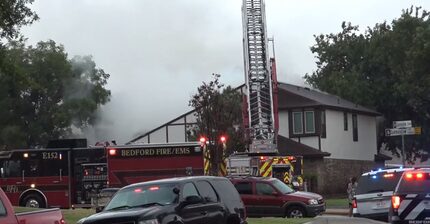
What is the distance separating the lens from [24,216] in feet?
31.0

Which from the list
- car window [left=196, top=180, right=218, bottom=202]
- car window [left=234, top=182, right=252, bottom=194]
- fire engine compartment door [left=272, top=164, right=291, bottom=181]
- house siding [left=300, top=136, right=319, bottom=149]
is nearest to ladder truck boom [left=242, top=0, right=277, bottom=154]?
fire engine compartment door [left=272, top=164, right=291, bottom=181]

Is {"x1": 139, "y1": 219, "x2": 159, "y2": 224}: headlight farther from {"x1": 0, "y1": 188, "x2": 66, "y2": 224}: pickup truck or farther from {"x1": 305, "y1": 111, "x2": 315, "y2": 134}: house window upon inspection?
{"x1": 305, "y1": 111, "x2": 315, "y2": 134}: house window

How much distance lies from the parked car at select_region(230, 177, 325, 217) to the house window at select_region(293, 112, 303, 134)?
2336cm

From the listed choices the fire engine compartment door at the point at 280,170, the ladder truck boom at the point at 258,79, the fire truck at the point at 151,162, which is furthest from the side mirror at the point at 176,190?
the ladder truck boom at the point at 258,79

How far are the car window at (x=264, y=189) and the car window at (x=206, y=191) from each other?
9693 mm

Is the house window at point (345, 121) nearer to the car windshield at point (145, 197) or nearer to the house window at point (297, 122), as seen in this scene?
the house window at point (297, 122)

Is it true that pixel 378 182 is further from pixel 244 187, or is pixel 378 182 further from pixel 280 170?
pixel 280 170

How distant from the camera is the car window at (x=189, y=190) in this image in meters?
13.2

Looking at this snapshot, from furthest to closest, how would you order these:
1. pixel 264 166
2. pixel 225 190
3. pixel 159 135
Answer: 1. pixel 159 135
2. pixel 264 166
3. pixel 225 190

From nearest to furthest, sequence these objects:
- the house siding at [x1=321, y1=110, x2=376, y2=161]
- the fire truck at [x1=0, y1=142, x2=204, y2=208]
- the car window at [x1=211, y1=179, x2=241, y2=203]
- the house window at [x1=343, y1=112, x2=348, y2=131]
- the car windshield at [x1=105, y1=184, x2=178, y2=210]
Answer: the car windshield at [x1=105, y1=184, x2=178, y2=210], the car window at [x1=211, y1=179, x2=241, y2=203], the fire truck at [x1=0, y1=142, x2=204, y2=208], the house siding at [x1=321, y1=110, x2=376, y2=161], the house window at [x1=343, y1=112, x2=348, y2=131]

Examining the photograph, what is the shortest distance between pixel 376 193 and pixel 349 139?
31615 millimetres

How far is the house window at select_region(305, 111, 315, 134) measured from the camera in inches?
1838

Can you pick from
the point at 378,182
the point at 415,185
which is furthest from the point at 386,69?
the point at 415,185

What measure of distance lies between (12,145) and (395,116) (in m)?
27.8
